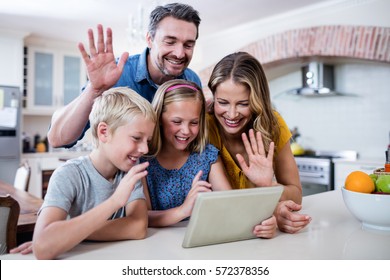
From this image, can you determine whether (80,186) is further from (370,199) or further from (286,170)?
(286,170)

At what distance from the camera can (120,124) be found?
770 mm

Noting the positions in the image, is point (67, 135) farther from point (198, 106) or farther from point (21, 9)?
point (21, 9)

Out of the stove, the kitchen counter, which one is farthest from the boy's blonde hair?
the stove

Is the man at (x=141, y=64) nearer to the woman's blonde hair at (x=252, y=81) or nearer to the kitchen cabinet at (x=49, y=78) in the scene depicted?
the woman's blonde hair at (x=252, y=81)

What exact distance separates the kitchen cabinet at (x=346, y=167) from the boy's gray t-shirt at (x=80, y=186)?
2.51 m

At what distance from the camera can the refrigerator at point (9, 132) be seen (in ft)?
11.8

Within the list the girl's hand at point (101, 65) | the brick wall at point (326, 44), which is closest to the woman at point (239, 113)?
the girl's hand at point (101, 65)

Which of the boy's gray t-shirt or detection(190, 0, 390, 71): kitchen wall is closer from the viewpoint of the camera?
the boy's gray t-shirt

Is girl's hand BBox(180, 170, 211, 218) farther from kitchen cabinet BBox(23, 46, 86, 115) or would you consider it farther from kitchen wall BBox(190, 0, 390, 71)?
kitchen cabinet BBox(23, 46, 86, 115)

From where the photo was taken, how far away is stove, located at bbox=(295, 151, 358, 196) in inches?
124

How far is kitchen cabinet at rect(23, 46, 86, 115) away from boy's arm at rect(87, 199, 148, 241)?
378 centimetres

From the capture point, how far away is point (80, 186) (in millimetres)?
766
